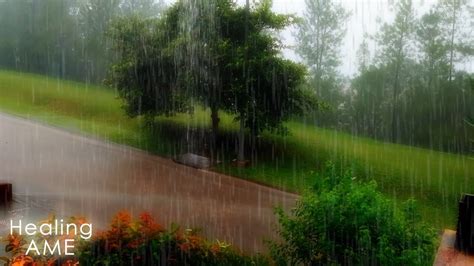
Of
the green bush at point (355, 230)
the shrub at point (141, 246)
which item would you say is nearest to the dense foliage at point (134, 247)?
the shrub at point (141, 246)

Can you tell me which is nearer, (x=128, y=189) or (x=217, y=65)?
(x=128, y=189)

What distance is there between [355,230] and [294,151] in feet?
30.9

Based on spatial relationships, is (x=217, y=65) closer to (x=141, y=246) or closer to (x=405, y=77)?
(x=141, y=246)

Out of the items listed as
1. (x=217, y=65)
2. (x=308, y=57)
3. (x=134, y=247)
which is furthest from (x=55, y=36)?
(x=134, y=247)

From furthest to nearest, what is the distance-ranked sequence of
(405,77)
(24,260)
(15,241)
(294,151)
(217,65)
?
(405,77) → (294,151) → (217,65) → (15,241) → (24,260)

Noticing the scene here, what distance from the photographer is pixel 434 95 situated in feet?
69.9

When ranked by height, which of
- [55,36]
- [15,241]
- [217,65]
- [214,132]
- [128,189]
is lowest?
[128,189]

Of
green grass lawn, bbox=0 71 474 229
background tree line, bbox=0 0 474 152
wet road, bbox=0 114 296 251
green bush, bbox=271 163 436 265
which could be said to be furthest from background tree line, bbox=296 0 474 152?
green bush, bbox=271 163 436 265

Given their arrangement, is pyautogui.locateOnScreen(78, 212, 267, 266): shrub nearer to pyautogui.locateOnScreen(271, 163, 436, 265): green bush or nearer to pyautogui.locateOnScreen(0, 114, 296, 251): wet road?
pyautogui.locateOnScreen(271, 163, 436, 265): green bush

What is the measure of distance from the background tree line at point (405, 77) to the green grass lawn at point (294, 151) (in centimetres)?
387

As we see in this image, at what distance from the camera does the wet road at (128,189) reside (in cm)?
905

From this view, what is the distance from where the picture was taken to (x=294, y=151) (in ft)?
47.3

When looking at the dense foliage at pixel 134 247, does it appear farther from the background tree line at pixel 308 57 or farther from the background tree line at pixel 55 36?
the background tree line at pixel 55 36

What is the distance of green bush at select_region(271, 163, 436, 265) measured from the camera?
4941 millimetres
